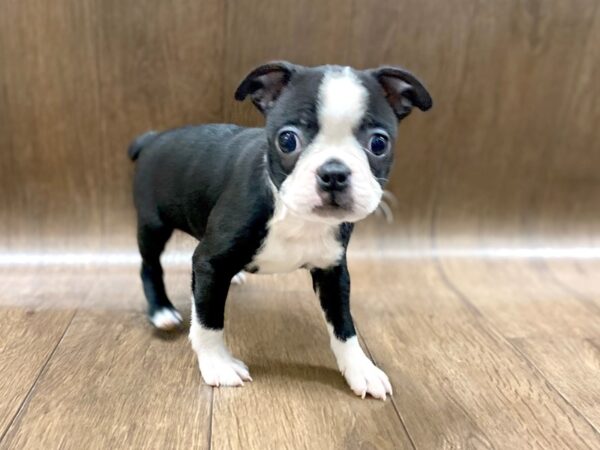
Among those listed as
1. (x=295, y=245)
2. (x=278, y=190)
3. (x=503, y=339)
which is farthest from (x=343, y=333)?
(x=503, y=339)

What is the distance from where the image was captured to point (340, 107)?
122 cm

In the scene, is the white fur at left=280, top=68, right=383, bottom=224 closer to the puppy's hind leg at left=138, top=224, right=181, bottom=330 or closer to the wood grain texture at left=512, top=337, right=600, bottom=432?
the puppy's hind leg at left=138, top=224, right=181, bottom=330

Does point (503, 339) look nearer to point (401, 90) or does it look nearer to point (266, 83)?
point (401, 90)

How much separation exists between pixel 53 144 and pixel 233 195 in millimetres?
852

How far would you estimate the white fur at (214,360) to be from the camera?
4.80ft

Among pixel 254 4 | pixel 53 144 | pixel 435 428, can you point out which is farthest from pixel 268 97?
pixel 53 144

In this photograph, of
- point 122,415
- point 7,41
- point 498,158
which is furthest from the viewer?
point 498,158

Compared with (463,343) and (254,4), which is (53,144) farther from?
(463,343)

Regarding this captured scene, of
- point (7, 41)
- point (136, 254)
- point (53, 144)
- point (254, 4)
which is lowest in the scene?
point (136, 254)

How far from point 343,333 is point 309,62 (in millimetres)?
877

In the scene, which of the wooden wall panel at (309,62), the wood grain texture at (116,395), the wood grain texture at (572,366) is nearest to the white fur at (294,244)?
the wood grain texture at (116,395)

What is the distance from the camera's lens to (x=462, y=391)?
150 cm

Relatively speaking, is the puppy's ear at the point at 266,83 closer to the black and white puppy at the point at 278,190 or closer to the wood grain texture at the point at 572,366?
the black and white puppy at the point at 278,190

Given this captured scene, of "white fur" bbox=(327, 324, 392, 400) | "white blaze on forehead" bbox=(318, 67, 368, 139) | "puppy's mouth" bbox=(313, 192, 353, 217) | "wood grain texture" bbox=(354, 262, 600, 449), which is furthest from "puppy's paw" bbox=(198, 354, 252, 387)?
"white blaze on forehead" bbox=(318, 67, 368, 139)
